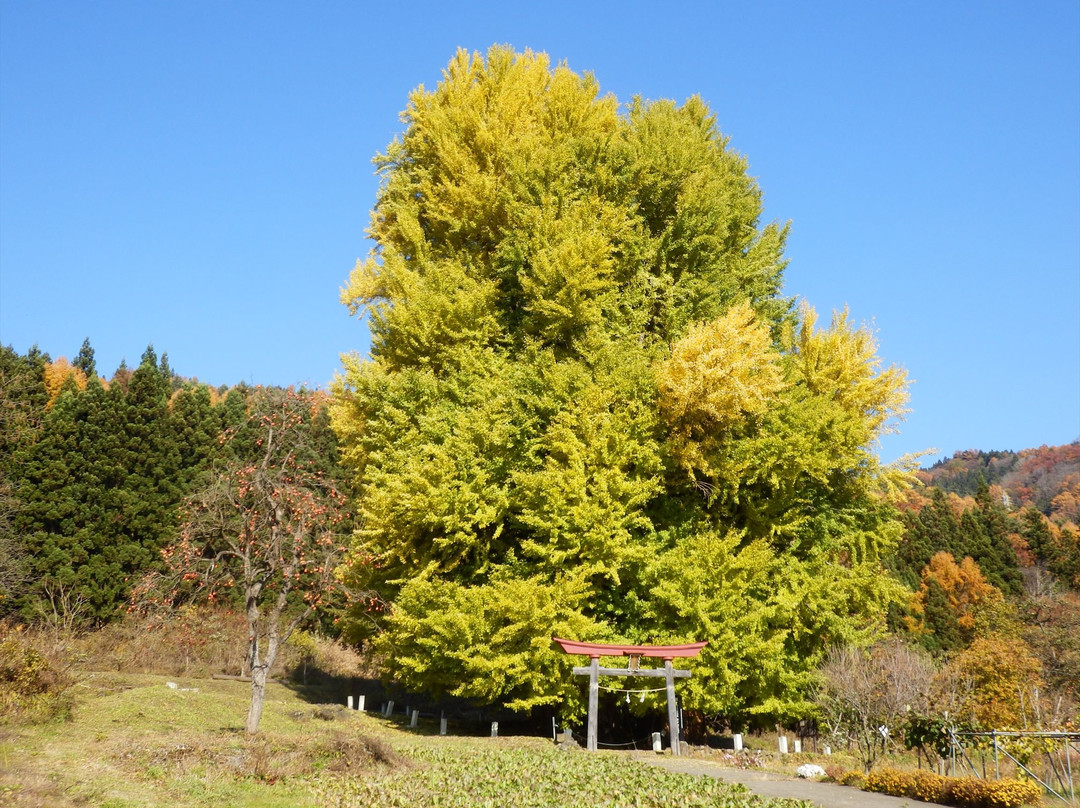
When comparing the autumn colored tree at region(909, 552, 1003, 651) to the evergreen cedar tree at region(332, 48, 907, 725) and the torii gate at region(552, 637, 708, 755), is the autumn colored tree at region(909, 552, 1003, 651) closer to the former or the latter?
the evergreen cedar tree at region(332, 48, 907, 725)

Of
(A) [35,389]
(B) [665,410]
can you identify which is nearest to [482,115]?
(B) [665,410]

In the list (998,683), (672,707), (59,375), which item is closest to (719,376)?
(672,707)

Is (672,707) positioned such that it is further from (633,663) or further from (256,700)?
(256,700)

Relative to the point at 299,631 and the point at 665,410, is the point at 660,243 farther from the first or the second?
the point at 299,631

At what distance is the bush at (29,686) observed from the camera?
12164mm

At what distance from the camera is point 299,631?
111ft

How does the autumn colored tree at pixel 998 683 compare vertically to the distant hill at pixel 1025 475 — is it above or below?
below

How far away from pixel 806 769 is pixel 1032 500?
92.0 meters

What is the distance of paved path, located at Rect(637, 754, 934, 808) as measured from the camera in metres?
10.3

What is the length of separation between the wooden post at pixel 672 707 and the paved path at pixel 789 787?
2.83 ft

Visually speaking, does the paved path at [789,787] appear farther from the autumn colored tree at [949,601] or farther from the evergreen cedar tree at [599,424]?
the autumn colored tree at [949,601]

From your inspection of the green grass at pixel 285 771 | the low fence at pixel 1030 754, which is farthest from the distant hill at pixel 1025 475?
the green grass at pixel 285 771

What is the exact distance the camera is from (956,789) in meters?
10.1

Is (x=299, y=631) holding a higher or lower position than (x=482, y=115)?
lower
